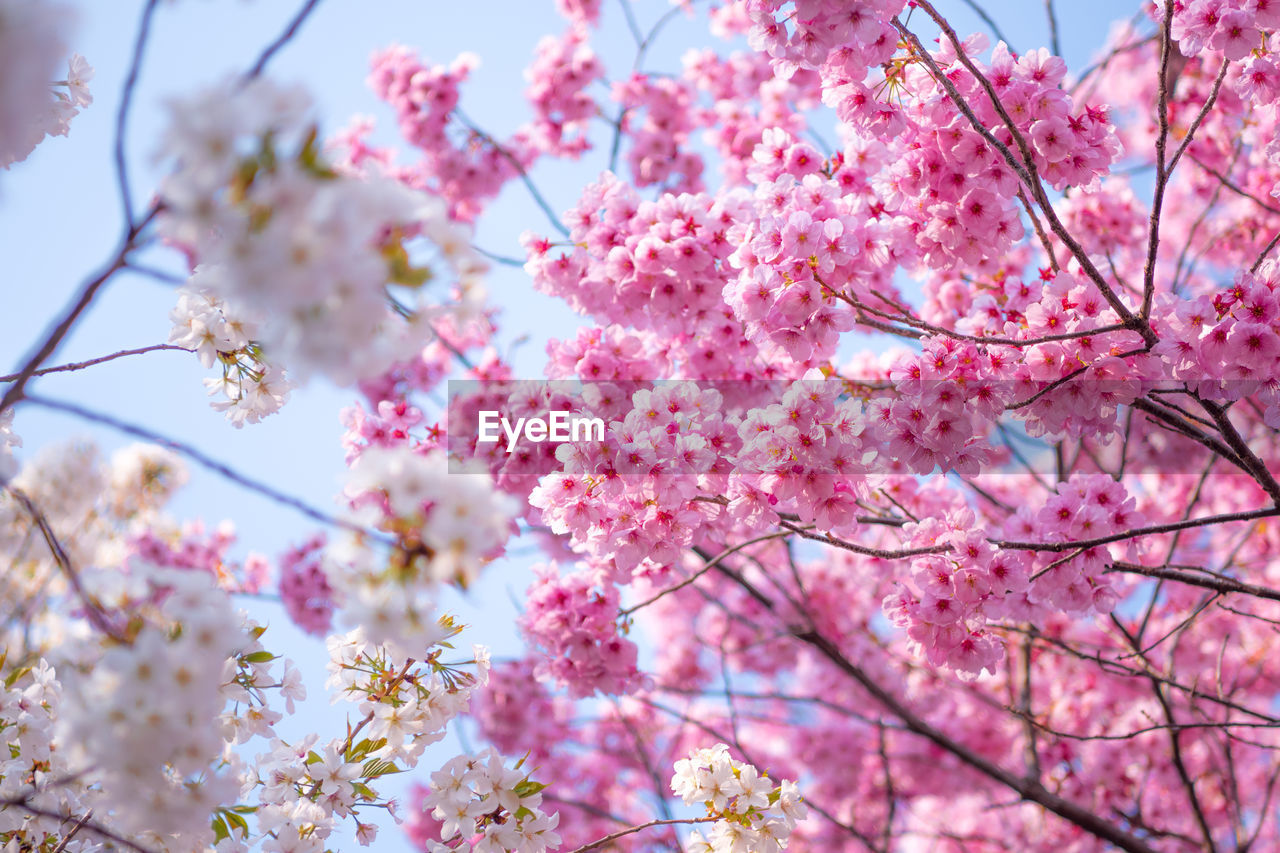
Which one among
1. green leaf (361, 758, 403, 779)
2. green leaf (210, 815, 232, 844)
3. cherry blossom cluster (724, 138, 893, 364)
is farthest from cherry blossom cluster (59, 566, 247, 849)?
cherry blossom cluster (724, 138, 893, 364)

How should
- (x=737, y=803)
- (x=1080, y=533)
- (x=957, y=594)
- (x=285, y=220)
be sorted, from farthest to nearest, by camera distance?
(x=1080, y=533) < (x=957, y=594) < (x=737, y=803) < (x=285, y=220)

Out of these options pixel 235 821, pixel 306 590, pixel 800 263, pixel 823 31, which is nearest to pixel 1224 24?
pixel 823 31

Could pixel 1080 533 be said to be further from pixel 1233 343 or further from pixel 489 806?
pixel 489 806

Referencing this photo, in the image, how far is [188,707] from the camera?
1.25m

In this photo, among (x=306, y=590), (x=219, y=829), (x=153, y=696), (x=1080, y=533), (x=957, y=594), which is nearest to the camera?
(x=153, y=696)

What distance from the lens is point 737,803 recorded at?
237cm

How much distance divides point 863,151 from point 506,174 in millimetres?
3884

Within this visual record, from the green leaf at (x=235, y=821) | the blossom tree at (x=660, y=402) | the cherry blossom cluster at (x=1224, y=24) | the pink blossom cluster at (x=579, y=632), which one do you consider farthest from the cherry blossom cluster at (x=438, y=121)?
the green leaf at (x=235, y=821)

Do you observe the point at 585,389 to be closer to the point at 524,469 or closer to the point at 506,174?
the point at 524,469

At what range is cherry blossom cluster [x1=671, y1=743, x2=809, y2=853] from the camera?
2.35 metres

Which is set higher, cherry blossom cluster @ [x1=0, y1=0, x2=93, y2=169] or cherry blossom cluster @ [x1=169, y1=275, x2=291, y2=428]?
cherry blossom cluster @ [x1=169, y1=275, x2=291, y2=428]

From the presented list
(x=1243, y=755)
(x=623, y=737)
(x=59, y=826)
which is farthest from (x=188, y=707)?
(x=1243, y=755)

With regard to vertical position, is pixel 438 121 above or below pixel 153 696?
above

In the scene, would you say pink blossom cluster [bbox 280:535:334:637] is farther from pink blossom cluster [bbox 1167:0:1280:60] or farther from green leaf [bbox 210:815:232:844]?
pink blossom cluster [bbox 1167:0:1280:60]
